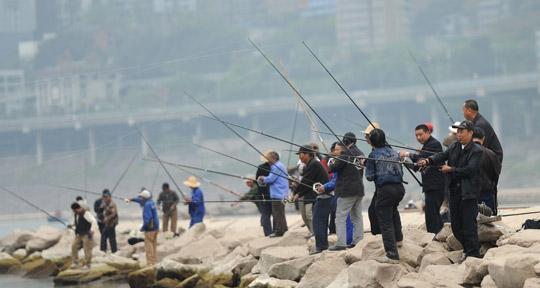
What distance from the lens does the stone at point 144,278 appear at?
15.8 m

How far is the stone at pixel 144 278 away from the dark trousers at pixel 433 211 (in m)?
4.74

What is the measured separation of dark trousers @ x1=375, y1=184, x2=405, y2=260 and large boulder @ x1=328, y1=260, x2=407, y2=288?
0.77 ft

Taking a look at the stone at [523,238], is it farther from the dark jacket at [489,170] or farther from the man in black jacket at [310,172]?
the man in black jacket at [310,172]

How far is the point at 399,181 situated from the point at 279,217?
513cm

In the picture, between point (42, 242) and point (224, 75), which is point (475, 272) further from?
point (224, 75)

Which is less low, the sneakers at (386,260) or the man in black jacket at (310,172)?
the man in black jacket at (310,172)

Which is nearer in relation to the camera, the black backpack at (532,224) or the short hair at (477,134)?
the short hair at (477,134)

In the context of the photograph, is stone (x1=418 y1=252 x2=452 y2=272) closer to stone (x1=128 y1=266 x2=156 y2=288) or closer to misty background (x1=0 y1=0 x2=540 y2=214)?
stone (x1=128 y1=266 x2=156 y2=288)

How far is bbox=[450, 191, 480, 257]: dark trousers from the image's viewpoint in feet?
33.4

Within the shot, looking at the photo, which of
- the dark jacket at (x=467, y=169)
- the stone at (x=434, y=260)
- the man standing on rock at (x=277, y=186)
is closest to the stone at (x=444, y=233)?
the stone at (x=434, y=260)

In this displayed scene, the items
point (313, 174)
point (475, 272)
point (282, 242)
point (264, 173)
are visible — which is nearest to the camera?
point (475, 272)

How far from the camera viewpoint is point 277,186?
15.1 metres

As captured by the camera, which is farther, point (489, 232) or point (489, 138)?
point (489, 138)

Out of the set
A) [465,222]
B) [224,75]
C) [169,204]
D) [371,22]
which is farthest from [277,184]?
[371,22]
